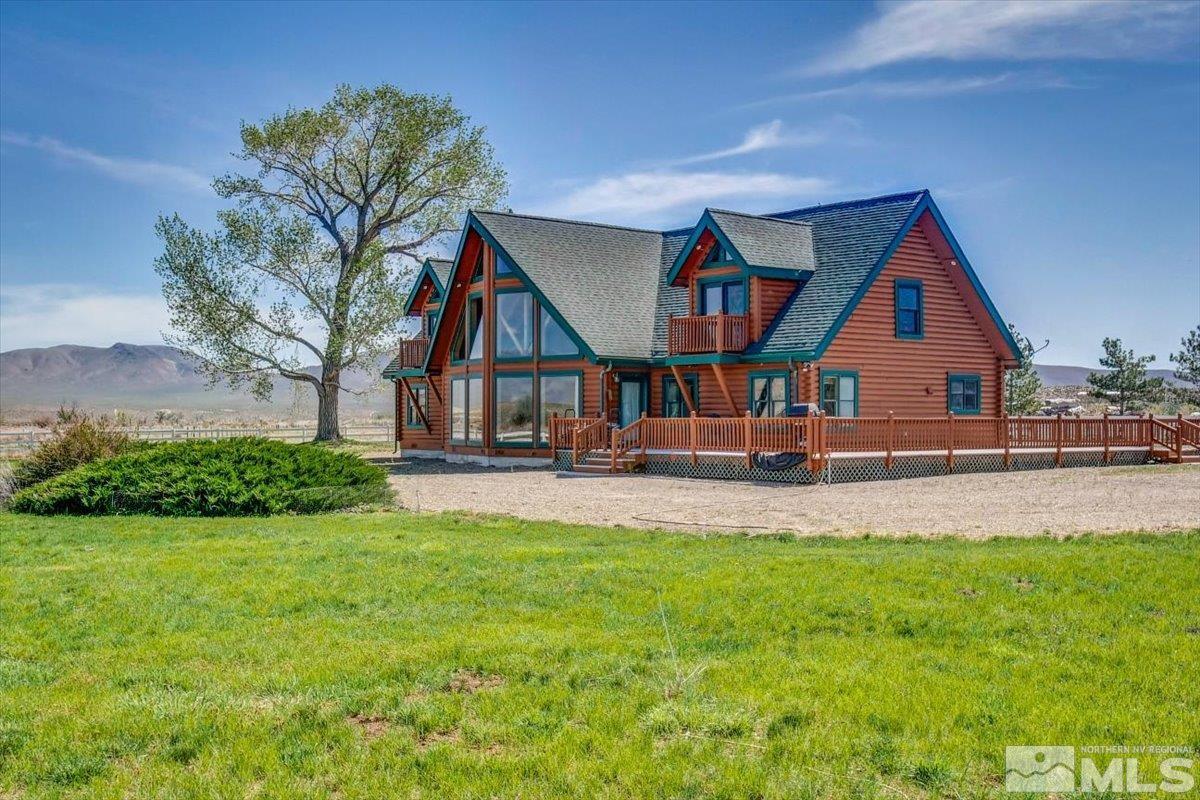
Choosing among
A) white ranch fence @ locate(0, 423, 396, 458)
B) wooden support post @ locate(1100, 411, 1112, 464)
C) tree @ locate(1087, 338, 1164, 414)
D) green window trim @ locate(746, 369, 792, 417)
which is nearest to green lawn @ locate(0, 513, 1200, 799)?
green window trim @ locate(746, 369, 792, 417)

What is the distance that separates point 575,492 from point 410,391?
18.2 metres

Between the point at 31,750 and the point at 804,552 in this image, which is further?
the point at 804,552

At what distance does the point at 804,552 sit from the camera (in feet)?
40.9

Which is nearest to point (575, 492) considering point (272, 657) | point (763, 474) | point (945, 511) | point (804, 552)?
point (763, 474)

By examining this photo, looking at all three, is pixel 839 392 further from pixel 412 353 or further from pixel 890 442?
pixel 412 353

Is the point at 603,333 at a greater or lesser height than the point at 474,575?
greater

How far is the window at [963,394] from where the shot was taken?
30500 mm

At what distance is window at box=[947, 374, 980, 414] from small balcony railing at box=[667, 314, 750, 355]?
6.56 meters

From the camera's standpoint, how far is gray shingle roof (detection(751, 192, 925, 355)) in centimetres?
2731

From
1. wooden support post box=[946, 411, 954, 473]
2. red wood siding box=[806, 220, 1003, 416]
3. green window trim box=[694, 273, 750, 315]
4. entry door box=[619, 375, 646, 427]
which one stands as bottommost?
wooden support post box=[946, 411, 954, 473]

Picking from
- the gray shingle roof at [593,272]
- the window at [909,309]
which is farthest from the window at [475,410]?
the window at [909,309]

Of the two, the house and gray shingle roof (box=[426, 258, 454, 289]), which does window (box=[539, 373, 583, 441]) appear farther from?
gray shingle roof (box=[426, 258, 454, 289])

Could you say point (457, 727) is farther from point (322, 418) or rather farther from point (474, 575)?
point (322, 418)

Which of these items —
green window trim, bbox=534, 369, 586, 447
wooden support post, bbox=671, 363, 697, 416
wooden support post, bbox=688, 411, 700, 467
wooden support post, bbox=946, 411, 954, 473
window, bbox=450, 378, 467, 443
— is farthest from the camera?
window, bbox=450, 378, 467, 443
